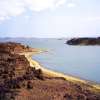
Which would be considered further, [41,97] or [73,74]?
[73,74]

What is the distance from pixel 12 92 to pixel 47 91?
2296mm

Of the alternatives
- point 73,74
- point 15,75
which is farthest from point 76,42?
point 15,75

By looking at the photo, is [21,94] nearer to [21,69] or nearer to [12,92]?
[12,92]

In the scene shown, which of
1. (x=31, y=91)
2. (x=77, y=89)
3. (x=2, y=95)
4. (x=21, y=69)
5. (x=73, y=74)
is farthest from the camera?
(x=73, y=74)

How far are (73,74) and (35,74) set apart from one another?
28.4ft

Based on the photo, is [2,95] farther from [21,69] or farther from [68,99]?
[21,69]

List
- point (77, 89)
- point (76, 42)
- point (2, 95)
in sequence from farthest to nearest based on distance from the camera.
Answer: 1. point (76, 42)
2. point (77, 89)
3. point (2, 95)

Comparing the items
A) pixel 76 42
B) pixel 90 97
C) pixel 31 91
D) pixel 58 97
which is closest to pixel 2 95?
pixel 31 91

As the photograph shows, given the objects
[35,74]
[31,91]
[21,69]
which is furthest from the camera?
[21,69]

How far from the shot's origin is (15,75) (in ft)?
76.4

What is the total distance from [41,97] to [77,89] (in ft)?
11.0

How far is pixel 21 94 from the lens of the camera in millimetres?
17094

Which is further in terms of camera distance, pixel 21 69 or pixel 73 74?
pixel 73 74

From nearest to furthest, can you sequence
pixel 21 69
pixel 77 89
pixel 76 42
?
1. pixel 77 89
2. pixel 21 69
3. pixel 76 42
